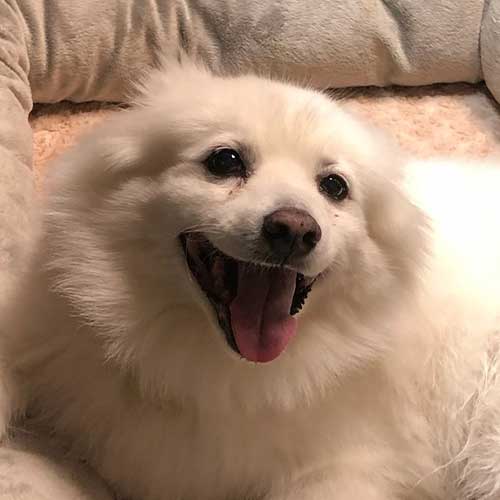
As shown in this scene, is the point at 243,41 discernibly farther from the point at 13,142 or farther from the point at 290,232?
the point at 290,232

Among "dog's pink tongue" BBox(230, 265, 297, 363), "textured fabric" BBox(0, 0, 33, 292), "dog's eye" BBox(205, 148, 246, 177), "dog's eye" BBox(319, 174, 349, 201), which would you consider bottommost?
"textured fabric" BBox(0, 0, 33, 292)

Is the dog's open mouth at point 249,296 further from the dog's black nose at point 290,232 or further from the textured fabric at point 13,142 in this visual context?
the textured fabric at point 13,142

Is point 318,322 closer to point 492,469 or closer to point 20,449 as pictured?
point 492,469

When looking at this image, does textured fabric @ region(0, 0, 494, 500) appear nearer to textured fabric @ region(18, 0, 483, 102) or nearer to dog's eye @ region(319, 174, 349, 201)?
textured fabric @ region(18, 0, 483, 102)

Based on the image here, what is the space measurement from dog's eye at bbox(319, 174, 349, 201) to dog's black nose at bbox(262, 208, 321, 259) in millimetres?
156

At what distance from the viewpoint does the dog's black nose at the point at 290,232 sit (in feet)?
3.70

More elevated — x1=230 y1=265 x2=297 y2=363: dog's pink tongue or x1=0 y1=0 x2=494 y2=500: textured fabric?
x1=230 y1=265 x2=297 y2=363: dog's pink tongue

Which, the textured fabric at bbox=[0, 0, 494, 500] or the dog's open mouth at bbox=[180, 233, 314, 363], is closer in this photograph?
the dog's open mouth at bbox=[180, 233, 314, 363]

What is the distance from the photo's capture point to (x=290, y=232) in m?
1.13

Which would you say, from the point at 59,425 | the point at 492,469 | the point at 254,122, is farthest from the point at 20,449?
the point at 492,469

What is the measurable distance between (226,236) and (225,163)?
5.3 inches

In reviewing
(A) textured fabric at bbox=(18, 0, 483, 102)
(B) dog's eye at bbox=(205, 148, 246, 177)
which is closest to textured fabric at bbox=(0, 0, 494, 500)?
(A) textured fabric at bbox=(18, 0, 483, 102)

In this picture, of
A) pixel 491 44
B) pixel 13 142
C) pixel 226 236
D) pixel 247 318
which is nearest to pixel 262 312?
pixel 247 318

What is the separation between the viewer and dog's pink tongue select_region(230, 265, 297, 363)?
1.24 m
